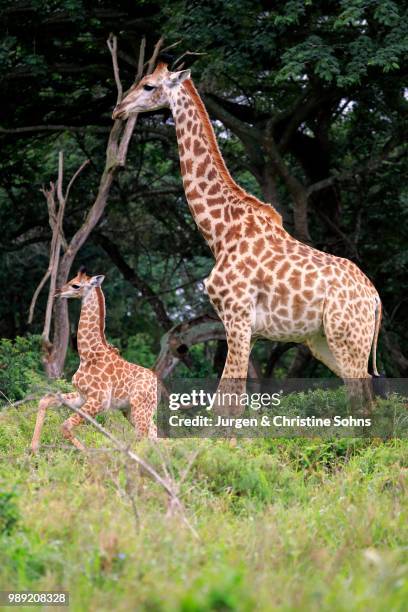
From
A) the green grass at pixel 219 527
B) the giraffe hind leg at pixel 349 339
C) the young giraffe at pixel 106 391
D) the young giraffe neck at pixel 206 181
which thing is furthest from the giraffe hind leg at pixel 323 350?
the young giraffe at pixel 106 391

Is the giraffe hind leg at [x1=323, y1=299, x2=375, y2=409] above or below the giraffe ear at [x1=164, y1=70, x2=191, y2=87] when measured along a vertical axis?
below

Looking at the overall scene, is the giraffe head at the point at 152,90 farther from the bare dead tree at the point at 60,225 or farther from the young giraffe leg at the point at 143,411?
the bare dead tree at the point at 60,225

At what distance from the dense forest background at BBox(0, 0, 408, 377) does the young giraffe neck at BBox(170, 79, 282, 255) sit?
327cm

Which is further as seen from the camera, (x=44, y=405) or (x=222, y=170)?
→ (x=222, y=170)

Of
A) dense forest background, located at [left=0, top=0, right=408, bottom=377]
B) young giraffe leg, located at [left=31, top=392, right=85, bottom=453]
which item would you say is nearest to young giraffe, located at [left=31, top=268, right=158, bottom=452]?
young giraffe leg, located at [left=31, top=392, right=85, bottom=453]

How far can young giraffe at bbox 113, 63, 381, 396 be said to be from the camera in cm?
822

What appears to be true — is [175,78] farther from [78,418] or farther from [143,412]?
[78,418]

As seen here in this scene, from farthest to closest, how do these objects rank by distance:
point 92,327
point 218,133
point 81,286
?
1. point 218,133
2. point 81,286
3. point 92,327

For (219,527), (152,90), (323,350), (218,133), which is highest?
(218,133)

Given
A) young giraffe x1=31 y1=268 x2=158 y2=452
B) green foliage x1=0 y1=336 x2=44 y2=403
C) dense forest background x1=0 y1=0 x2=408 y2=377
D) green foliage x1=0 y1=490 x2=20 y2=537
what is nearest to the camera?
green foliage x1=0 y1=490 x2=20 y2=537

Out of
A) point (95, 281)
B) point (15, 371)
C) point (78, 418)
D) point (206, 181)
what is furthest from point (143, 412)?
point (15, 371)

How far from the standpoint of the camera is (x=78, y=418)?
333 inches

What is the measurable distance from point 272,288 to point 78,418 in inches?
73.0

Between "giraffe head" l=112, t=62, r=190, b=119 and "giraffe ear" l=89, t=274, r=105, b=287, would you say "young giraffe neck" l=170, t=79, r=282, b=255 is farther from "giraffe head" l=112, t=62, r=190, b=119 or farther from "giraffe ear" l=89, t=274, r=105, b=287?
"giraffe ear" l=89, t=274, r=105, b=287
